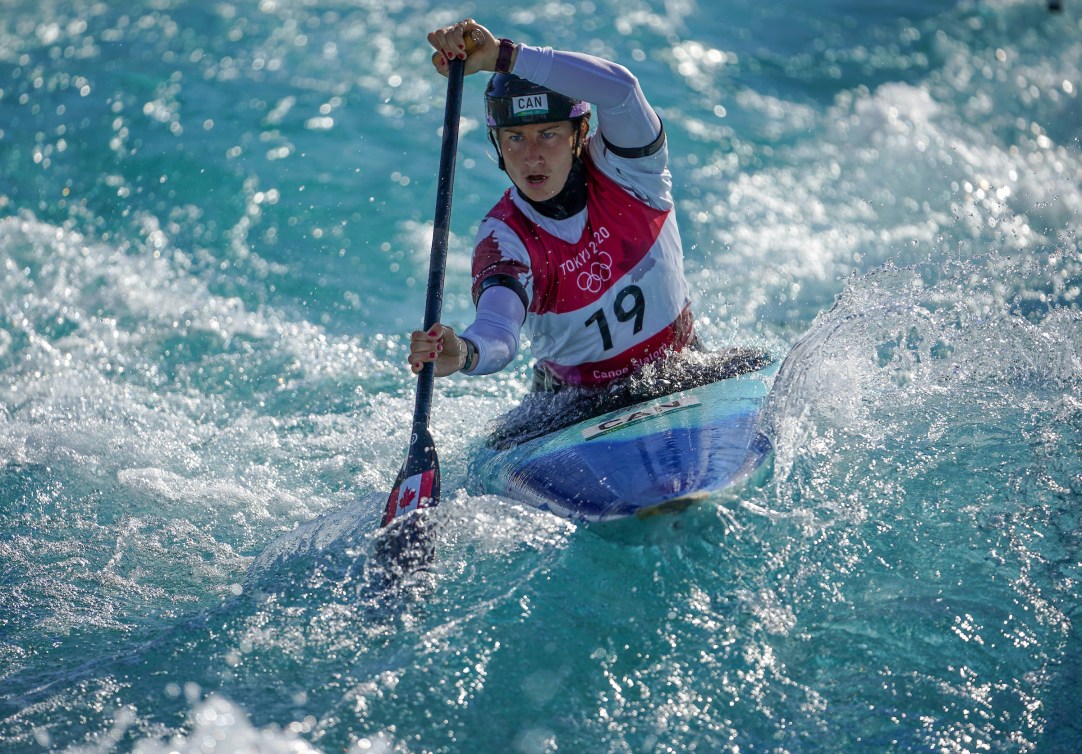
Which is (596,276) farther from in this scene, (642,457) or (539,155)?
(642,457)

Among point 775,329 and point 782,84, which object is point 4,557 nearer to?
point 775,329

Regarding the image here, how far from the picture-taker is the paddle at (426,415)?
3.72m

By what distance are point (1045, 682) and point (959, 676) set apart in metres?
0.24

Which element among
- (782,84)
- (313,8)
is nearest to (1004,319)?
(782,84)

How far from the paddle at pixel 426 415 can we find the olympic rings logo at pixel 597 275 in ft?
1.68

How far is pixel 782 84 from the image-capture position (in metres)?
9.95

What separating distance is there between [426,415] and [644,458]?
859 mm

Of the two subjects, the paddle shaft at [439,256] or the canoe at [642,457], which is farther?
the paddle shaft at [439,256]

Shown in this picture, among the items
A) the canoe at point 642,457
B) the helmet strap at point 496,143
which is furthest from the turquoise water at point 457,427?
the helmet strap at point 496,143

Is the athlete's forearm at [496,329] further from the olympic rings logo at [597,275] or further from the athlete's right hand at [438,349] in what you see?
the olympic rings logo at [597,275]

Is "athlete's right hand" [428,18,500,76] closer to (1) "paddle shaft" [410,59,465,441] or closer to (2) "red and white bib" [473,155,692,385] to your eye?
(1) "paddle shaft" [410,59,465,441]

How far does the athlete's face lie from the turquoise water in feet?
3.70

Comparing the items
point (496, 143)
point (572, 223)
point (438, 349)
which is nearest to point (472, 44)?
point (496, 143)

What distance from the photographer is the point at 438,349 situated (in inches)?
129
